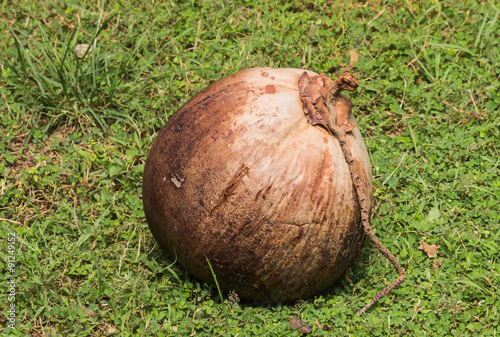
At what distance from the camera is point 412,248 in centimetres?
376

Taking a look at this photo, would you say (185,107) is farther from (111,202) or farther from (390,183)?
(390,183)

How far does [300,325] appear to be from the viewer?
10.8 feet

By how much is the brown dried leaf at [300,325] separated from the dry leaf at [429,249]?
1.00 metres

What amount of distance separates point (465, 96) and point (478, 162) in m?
0.62

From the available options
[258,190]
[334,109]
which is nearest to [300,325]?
[258,190]

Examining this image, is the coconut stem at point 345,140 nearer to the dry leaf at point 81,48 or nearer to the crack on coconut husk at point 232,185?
the crack on coconut husk at point 232,185

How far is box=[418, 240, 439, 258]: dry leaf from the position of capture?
3.74 metres

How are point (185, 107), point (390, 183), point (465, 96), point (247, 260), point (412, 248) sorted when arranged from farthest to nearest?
point (465, 96) < point (390, 183) < point (412, 248) < point (185, 107) < point (247, 260)

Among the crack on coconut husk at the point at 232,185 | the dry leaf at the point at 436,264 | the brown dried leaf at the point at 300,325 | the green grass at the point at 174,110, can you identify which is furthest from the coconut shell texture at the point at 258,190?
the dry leaf at the point at 436,264

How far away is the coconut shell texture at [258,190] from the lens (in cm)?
288

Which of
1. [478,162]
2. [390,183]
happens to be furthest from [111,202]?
[478,162]

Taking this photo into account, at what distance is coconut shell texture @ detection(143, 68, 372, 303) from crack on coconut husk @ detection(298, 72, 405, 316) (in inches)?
1.4

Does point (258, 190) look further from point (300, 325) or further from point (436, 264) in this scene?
point (436, 264)

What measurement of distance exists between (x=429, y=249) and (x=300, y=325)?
106cm
